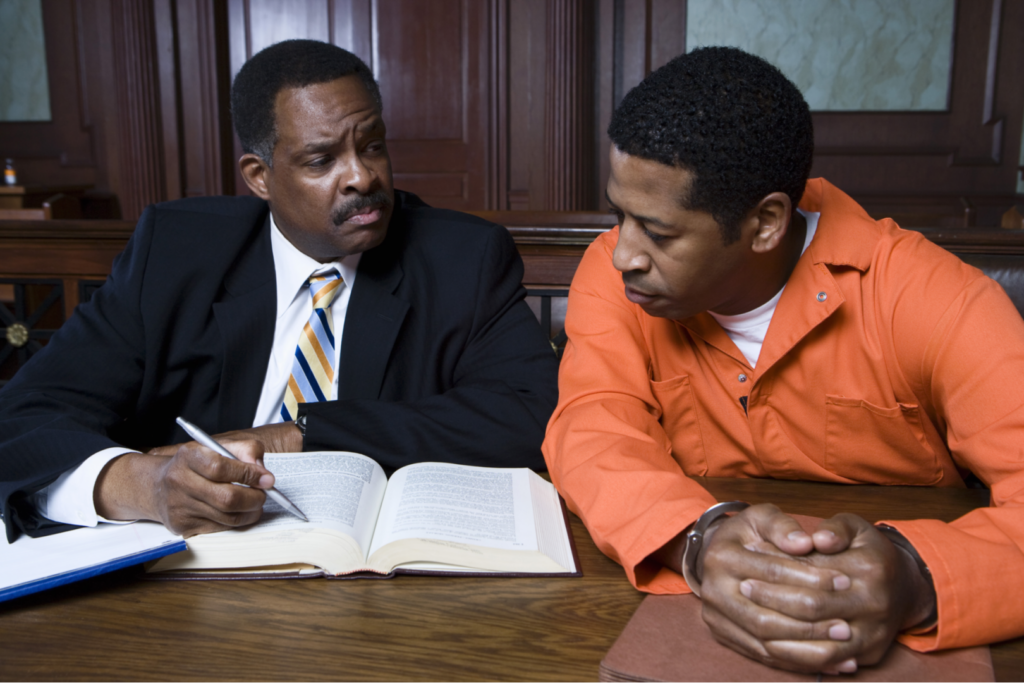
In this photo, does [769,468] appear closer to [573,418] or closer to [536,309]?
[573,418]

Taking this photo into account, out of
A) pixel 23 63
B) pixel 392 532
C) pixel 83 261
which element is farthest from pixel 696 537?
pixel 23 63

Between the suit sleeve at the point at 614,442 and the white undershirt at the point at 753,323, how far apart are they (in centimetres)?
15

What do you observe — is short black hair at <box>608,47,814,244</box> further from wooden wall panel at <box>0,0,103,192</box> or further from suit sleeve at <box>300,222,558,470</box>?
wooden wall panel at <box>0,0,103,192</box>

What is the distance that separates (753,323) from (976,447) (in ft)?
1.25

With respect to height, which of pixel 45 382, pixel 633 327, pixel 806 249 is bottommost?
pixel 45 382

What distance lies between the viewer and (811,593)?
29.2 inches

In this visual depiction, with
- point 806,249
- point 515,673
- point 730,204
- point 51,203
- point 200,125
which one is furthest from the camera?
point 200,125

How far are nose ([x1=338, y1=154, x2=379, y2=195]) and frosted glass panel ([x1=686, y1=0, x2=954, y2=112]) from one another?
140 inches

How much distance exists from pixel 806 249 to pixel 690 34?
382cm

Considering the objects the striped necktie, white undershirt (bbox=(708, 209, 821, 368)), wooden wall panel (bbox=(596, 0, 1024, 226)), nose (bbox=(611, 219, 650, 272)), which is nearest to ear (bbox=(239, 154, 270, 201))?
the striped necktie

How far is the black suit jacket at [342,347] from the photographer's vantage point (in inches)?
53.8

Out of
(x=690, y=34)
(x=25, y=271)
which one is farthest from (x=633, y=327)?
(x=690, y=34)

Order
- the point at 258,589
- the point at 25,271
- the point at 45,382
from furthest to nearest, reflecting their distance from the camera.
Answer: the point at 25,271 < the point at 45,382 < the point at 258,589

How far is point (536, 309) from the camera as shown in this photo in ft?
6.97
